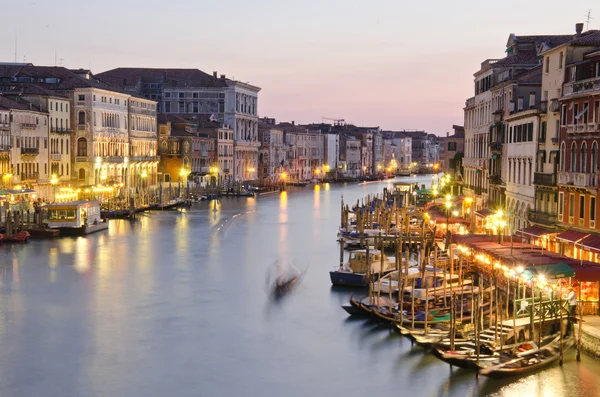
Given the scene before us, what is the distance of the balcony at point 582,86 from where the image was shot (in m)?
16.2

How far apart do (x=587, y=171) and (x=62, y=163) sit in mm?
26647

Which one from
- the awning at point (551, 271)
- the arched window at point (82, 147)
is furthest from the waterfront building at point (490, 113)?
the arched window at point (82, 147)

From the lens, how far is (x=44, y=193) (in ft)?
119

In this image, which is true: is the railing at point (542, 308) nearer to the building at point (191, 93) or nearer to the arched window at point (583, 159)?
the arched window at point (583, 159)

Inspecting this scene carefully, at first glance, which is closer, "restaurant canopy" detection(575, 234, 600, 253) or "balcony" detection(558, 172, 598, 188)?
"restaurant canopy" detection(575, 234, 600, 253)

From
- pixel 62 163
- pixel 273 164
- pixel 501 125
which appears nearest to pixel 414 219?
pixel 501 125

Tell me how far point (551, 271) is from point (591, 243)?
7.25 feet

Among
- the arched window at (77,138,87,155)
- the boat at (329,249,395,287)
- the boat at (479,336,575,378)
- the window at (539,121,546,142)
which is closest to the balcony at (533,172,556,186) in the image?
the window at (539,121,546,142)

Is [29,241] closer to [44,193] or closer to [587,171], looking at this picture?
[44,193]

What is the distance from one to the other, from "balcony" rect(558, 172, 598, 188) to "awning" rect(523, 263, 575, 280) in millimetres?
2768

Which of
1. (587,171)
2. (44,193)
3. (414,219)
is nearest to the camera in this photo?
(587,171)

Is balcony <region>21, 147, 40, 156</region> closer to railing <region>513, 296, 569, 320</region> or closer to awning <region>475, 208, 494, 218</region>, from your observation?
awning <region>475, 208, 494, 218</region>

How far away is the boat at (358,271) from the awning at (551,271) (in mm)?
5156

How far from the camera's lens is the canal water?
497 inches
